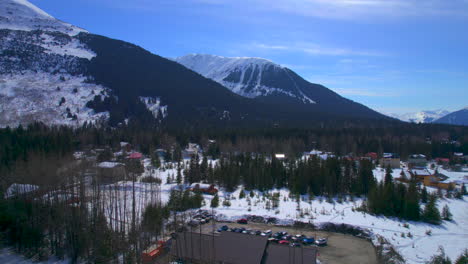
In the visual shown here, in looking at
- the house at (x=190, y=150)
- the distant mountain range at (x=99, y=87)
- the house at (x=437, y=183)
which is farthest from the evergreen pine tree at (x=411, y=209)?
the distant mountain range at (x=99, y=87)

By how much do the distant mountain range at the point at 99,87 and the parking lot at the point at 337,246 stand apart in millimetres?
62951

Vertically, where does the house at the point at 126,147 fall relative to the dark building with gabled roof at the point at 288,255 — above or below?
above

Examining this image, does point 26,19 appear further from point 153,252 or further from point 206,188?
point 153,252

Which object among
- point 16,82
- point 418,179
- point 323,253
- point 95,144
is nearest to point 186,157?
point 95,144

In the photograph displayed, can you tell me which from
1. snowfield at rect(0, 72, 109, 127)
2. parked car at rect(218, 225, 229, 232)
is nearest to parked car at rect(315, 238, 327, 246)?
parked car at rect(218, 225, 229, 232)

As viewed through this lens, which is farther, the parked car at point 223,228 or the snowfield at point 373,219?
the parked car at point 223,228

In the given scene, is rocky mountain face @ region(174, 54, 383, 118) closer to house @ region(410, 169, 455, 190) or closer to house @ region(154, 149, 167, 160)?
house @ region(154, 149, 167, 160)

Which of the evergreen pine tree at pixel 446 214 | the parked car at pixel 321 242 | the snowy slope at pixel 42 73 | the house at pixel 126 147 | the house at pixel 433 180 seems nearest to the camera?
the parked car at pixel 321 242

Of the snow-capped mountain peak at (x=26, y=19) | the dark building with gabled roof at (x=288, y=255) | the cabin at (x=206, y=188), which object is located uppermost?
the snow-capped mountain peak at (x=26, y=19)

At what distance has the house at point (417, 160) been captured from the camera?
50412 millimetres

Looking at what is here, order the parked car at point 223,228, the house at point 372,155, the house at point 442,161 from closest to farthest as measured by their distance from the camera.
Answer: the parked car at point 223,228 < the house at point 442,161 < the house at point 372,155

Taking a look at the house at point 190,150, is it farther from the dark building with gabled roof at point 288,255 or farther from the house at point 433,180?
the dark building with gabled roof at point 288,255

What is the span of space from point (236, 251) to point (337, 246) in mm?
7910

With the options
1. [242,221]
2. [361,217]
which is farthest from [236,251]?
[361,217]
